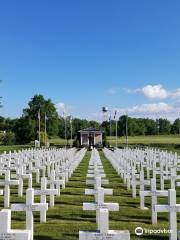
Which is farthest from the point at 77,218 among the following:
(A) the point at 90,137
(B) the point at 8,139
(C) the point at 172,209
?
(B) the point at 8,139

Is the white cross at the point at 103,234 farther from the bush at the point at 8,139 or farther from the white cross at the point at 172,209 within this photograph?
the bush at the point at 8,139

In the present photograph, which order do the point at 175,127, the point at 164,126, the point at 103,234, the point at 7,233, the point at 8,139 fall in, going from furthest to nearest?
the point at 164,126, the point at 175,127, the point at 8,139, the point at 103,234, the point at 7,233

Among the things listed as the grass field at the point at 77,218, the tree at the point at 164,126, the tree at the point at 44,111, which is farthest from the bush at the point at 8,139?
the tree at the point at 164,126

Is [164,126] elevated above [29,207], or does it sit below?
above

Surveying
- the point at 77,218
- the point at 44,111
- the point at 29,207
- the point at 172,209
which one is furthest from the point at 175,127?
the point at 29,207

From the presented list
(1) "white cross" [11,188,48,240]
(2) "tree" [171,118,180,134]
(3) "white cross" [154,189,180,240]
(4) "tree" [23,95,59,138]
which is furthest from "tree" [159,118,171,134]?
(1) "white cross" [11,188,48,240]

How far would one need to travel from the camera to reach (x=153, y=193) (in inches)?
344

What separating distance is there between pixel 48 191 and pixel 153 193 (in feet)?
7.08

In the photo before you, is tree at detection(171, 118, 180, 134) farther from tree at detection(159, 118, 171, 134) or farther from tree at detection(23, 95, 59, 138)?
tree at detection(23, 95, 59, 138)

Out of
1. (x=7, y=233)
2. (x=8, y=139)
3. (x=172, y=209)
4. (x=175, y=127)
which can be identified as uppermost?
(x=175, y=127)

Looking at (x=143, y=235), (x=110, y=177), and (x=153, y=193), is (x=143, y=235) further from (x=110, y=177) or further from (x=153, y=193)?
(x=110, y=177)

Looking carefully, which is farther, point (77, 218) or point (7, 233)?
point (77, 218)

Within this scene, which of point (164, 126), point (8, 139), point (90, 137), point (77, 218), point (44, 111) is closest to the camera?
point (77, 218)

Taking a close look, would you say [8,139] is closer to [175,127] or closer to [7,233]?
[7,233]
